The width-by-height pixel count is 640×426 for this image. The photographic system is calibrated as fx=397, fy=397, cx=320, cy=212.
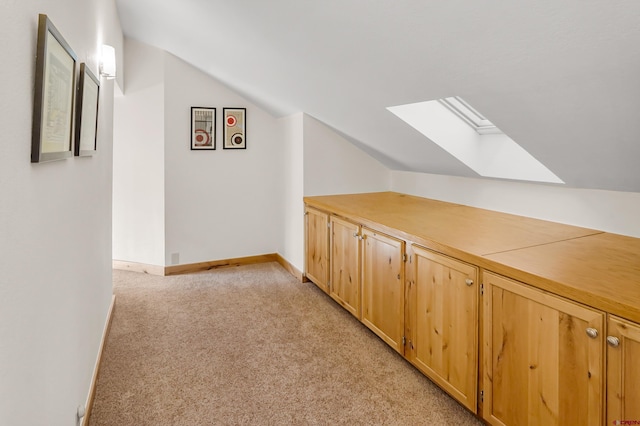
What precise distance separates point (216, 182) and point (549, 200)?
10.5ft

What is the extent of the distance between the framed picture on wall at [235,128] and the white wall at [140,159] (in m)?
0.65

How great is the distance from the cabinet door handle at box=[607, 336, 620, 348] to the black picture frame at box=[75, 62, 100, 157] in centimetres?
208

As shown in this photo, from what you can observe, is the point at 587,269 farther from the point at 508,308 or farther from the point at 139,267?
the point at 139,267

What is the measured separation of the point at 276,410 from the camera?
1996 millimetres

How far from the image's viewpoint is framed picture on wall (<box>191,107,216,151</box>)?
4191mm

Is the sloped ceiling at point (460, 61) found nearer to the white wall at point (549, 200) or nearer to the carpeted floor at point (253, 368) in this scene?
the white wall at point (549, 200)

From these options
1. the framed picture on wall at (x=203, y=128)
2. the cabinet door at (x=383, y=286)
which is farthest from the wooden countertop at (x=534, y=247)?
the framed picture on wall at (x=203, y=128)

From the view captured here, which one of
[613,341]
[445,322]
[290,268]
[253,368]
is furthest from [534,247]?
[290,268]

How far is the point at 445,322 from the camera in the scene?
78.0 inches

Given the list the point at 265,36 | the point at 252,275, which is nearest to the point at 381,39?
the point at 265,36

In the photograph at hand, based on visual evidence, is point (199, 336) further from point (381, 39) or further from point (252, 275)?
point (381, 39)

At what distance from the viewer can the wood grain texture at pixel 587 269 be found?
4.12 feet

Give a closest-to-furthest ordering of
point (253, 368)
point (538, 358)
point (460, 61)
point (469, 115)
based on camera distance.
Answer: point (538, 358), point (460, 61), point (253, 368), point (469, 115)

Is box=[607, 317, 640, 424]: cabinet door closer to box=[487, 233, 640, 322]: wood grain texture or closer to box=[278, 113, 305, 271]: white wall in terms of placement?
box=[487, 233, 640, 322]: wood grain texture
